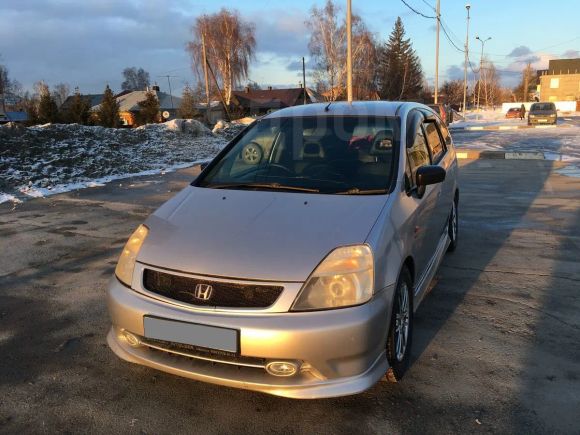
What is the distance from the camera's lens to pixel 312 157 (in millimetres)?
3562

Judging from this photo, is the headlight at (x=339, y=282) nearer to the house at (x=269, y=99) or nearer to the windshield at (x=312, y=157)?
the windshield at (x=312, y=157)

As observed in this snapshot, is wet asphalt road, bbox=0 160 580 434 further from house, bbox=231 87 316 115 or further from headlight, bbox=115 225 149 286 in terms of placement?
house, bbox=231 87 316 115

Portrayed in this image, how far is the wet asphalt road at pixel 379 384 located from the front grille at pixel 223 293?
657mm

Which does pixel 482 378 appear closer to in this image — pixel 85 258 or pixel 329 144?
pixel 329 144

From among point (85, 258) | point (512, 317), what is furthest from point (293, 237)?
point (85, 258)

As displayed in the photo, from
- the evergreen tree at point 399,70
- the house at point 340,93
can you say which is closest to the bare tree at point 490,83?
the evergreen tree at point 399,70

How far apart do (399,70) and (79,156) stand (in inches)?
2086

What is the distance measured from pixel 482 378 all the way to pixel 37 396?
2.60 metres

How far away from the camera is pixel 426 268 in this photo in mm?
3672

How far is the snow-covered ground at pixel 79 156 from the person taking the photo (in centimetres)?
1020

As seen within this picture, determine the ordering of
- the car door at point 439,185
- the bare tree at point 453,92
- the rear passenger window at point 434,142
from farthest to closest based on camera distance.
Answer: the bare tree at point 453,92
the rear passenger window at point 434,142
the car door at point 439,185

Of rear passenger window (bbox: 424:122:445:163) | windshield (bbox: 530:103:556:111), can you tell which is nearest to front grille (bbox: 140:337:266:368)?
rear passenger window (bbox: 424:122:445:163)

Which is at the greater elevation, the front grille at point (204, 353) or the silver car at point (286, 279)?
the silver car at point (286, 279)

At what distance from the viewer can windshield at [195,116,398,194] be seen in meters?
3.24
